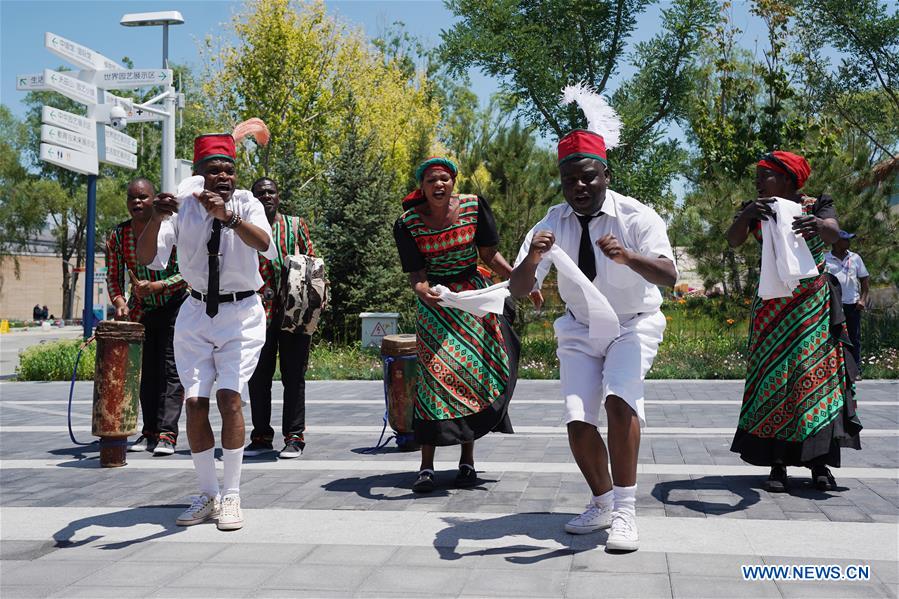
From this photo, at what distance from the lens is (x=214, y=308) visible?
495cm

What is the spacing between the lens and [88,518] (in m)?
5.16

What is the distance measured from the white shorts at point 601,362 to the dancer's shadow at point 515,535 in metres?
0.59

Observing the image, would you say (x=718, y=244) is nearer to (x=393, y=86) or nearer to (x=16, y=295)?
(x=393, y=86)

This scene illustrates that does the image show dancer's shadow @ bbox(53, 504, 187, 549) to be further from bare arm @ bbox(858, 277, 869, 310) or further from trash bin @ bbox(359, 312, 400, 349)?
trash bin @ bbox(359, 312, 400, 349)

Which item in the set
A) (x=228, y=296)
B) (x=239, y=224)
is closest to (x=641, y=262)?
(x=239, y=224)

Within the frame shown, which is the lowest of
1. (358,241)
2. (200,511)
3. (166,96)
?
(200,511)

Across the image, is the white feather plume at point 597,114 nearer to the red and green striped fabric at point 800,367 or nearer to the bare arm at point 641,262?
the bare arm at point 641,262

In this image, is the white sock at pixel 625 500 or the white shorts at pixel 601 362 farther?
the white shorts at pixel 601 362

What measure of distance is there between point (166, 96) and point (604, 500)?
59.2ft

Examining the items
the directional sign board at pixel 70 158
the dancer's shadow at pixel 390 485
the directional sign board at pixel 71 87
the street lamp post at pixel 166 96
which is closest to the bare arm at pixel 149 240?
the dancer's shadow at pixel 390 485

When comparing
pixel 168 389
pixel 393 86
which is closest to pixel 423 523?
pixel 168 389

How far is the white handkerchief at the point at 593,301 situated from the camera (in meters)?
4.24

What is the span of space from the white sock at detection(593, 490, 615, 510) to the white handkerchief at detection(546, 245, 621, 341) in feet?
2.81

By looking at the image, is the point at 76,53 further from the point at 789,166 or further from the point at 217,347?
the point at 789,166
